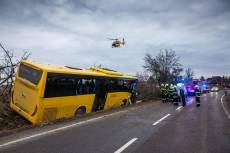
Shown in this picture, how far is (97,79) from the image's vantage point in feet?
66.6

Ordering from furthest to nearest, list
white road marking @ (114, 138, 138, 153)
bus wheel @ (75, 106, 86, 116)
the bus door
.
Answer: the bus door → bus wheel @ (75, 106, 86, 116) → white road marking @ (114, 138, 138, 153)

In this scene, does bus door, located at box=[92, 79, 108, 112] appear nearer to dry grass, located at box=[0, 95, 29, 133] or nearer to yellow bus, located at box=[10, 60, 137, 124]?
yellow bus, located at box=[10, 60, 137, 124]

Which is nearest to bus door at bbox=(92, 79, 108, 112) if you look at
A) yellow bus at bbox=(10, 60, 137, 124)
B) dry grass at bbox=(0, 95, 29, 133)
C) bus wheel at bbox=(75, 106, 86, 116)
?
yellow bus at bbox=(10, 60, 137, 124)

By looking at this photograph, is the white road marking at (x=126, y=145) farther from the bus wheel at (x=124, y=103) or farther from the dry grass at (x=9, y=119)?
the bus wheel at (x=124, y=103)

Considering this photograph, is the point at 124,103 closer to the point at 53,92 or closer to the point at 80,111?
the point at 80,111

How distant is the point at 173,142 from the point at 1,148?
5.08m

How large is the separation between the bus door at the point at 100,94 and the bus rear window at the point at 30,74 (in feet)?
18.6

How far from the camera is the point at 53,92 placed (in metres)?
15.6

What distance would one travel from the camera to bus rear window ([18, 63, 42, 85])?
49.3 feet

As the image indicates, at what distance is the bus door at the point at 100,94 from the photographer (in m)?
20.5

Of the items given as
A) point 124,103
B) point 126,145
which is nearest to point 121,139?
point 126,145

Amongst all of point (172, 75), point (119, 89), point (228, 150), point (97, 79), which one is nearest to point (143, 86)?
point (172, 75)

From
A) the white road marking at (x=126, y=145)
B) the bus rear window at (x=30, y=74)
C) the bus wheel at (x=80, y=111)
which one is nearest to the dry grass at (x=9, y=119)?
the bus rear window at (x=30, y=74)

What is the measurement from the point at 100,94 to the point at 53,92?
579 cm
